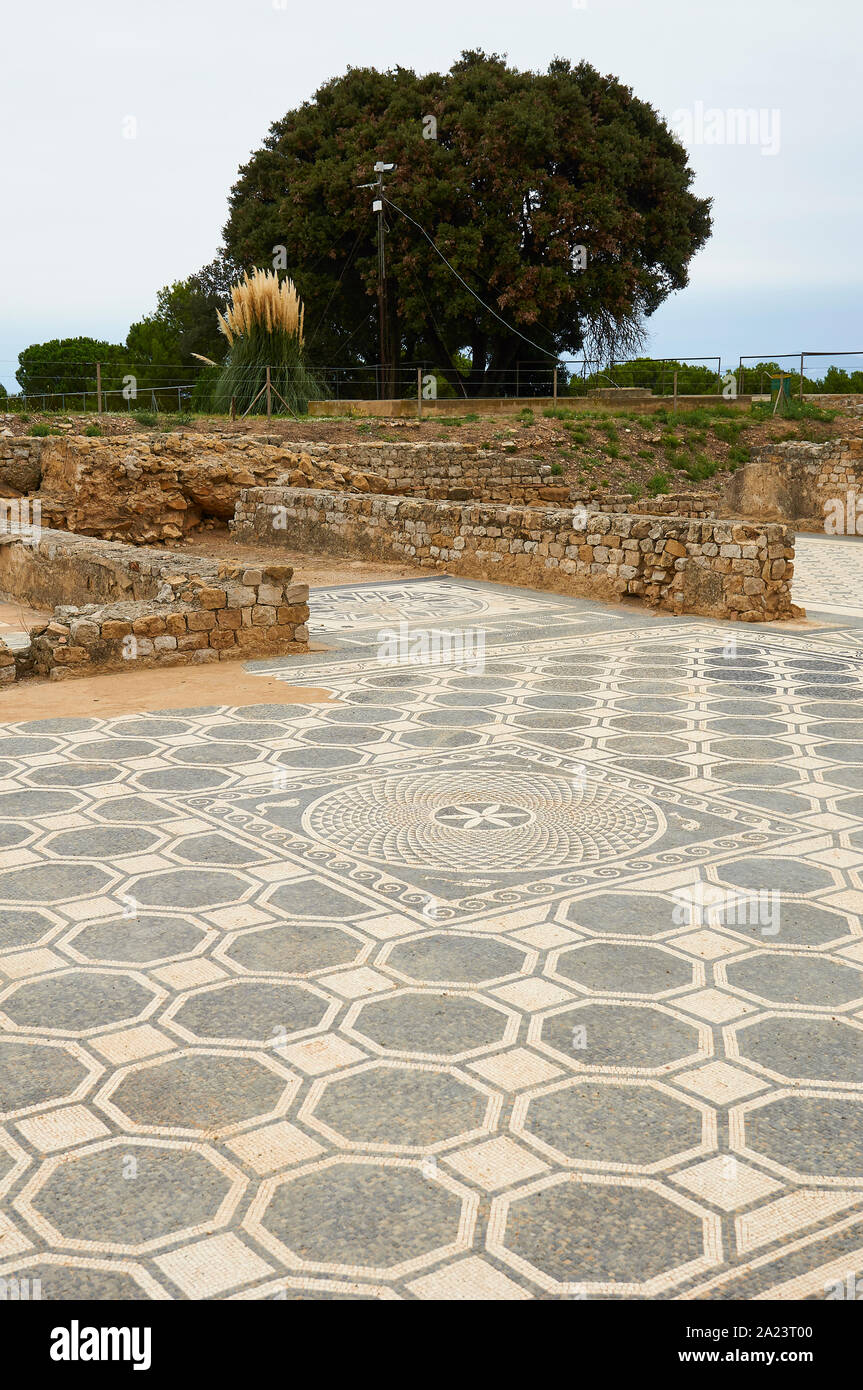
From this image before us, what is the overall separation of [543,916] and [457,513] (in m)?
8.40

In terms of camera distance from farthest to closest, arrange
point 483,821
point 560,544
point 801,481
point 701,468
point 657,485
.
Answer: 1. point 701,468
2. point 657,485
3. point 801,481
4. point 560,544
5. point 483,821

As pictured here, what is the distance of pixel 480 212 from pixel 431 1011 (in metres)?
23.6

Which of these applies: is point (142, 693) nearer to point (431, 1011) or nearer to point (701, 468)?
point (431, 1011)

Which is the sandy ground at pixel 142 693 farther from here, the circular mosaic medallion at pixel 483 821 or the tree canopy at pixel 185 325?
the tree canopy at pixel 185 325

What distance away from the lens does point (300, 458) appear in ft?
49.3

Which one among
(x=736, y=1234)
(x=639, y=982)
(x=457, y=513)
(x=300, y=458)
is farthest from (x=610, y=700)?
(x=300, y=458)

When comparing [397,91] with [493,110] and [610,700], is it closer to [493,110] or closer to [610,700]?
[493,110]

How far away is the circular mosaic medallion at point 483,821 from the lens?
155 inches

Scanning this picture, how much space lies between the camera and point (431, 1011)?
2.86 metres

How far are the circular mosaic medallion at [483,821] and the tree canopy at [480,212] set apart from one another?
20.5 meters

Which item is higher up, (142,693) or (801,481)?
(801,481)

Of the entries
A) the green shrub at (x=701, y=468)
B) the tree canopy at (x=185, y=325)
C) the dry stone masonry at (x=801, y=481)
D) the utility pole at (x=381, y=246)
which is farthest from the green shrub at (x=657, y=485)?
the tree canopy at (x=185, y=325)

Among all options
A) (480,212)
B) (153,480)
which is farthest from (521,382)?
(153,480)

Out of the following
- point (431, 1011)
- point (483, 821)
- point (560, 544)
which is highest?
point (560, 544)
